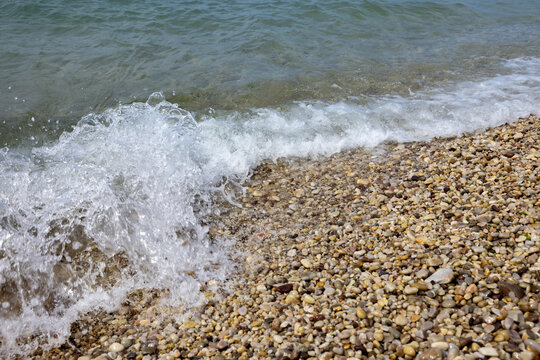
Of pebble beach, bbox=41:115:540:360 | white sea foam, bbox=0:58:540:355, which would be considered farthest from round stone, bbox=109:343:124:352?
white sea foam, bbox=0:58:540:355

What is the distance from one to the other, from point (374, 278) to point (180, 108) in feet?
16.2

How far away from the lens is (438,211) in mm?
4152

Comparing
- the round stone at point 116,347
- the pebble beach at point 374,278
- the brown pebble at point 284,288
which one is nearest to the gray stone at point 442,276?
the pebble beach at point 374,278

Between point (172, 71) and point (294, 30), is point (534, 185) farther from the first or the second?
point (294, 30)

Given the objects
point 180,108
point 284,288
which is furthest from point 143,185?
point 180,108

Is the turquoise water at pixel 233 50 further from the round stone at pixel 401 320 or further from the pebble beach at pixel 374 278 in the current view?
the round stone at pixel 401 320

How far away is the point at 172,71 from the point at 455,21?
853cm

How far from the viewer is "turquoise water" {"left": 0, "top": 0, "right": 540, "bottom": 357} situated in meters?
4.14

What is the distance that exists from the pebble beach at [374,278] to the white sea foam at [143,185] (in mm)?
316

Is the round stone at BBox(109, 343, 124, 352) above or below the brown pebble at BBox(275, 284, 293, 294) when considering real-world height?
below

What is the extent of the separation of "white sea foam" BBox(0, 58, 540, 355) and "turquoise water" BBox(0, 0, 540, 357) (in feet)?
0.07

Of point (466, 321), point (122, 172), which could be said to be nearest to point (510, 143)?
point (466, 321)

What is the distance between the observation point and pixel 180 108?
23.8 ft

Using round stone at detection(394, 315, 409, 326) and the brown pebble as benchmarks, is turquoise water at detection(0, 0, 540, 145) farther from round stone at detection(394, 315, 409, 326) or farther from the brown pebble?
round stone at detection(394, 315, 409, 326)
